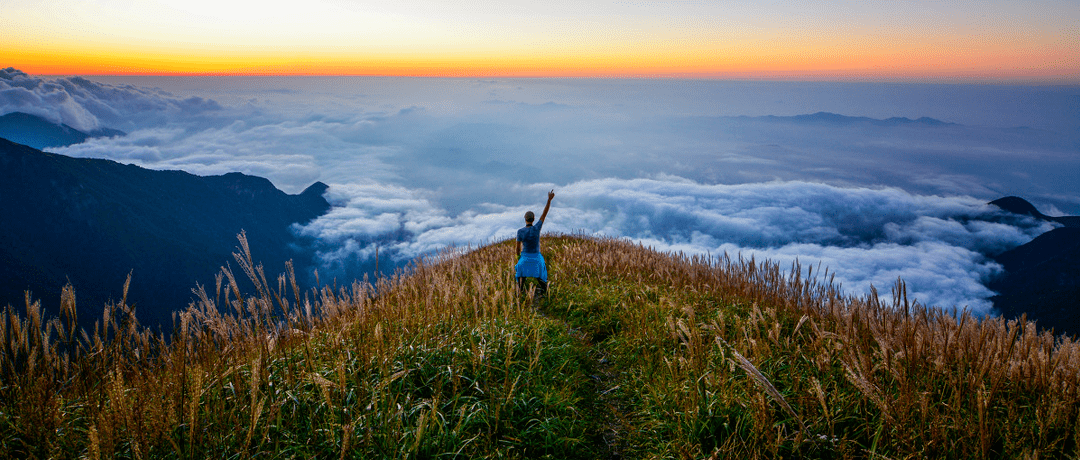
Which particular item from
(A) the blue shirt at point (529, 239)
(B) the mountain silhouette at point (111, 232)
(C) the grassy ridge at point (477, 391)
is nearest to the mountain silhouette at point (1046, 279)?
(A) the blue shirt at point (529, 239)

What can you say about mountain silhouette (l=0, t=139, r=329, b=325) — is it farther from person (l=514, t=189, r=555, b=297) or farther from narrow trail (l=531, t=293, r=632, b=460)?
narrow trail (l=531, t=293, r=632, b=460)

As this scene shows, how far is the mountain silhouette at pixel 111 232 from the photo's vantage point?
124625 millimetres

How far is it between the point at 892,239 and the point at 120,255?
26172cm

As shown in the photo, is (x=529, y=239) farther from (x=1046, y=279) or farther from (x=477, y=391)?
(x=1046, y=279)

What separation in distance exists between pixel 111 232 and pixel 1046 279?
857 feet

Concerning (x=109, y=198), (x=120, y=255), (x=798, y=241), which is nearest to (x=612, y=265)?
(x=798, y=241)

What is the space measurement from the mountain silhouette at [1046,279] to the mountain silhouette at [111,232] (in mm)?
187567

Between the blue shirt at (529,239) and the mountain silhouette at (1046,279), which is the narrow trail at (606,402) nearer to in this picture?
the blue shirt at (529,239)

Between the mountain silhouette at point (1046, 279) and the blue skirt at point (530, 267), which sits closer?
the blue skirt at point (530, 267)

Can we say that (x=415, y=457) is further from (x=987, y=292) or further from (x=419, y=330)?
(x=987, y=292)

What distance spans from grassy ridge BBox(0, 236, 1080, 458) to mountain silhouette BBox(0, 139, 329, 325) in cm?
14749

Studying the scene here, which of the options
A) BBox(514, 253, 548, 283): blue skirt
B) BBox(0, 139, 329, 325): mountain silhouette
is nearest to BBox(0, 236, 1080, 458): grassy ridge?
BBox(514, 253, 548, 283): blue skirt

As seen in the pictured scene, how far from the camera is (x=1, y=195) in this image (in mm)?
146125

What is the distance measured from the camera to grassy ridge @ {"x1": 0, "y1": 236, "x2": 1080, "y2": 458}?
9.13ft
